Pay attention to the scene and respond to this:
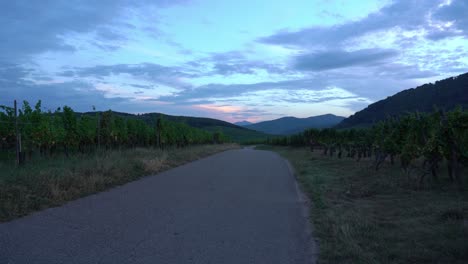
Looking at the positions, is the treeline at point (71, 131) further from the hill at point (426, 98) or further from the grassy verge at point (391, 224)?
the hill at point (426, 98)

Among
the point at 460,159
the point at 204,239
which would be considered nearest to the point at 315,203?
the point at 204,239

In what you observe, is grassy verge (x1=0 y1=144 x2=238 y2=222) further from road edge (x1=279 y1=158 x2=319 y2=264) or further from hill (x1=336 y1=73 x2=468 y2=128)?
hill (x1=336 y1=73 x2=468 y2=128)

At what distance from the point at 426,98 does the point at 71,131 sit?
81242 millimetres

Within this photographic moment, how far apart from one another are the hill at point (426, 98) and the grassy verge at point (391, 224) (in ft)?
166

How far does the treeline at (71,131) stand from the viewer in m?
17.2

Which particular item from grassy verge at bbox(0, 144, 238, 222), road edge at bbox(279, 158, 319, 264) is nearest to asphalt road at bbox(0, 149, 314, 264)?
road edge at bbox(279, 158, 319, 264)

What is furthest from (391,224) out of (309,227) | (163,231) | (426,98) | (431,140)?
(426,98)

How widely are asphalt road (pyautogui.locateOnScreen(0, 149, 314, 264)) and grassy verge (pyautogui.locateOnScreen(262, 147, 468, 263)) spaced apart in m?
0.51

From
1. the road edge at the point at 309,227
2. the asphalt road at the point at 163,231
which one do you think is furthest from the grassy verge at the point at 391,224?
the asphalt road at the point at 163,231

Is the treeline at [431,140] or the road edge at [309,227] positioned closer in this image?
the road edge at [309,227]

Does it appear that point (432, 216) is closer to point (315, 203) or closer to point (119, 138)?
point (315, 203)

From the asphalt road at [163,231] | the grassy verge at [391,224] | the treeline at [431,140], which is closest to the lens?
the asphalt road at [163,231]

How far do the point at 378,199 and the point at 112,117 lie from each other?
67.6ft

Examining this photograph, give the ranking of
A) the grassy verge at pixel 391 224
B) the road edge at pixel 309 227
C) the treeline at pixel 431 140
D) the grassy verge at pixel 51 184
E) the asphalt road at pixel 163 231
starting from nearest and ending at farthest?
the asphalt road at pixel 163 231 < the grassy verge at pixel 391 224 < the road edge at pixel 309 227 < the grassy verge at pixel 51 184 < the treeline at pixel 431 140
